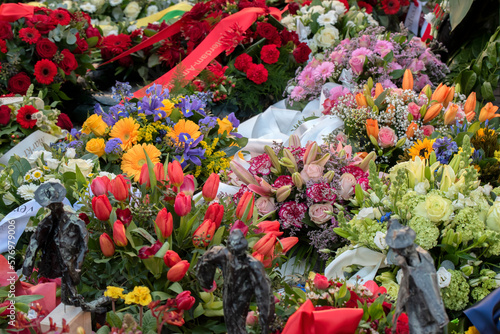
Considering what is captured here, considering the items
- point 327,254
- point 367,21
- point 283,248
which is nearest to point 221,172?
point 327,254

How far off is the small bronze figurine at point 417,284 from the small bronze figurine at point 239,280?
9.8 inches

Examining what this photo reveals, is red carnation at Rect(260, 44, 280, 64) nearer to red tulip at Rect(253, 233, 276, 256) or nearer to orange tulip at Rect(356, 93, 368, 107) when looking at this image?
orange tulip at Rect(356, 93, 368, 107)

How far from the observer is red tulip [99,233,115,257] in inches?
47.7

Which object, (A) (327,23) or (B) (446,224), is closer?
(B) (446,224)

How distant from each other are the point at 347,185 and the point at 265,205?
32cm

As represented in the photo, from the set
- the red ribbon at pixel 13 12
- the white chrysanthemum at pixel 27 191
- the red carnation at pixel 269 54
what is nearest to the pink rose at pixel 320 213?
the white chrysanthemum at pixel 27 191

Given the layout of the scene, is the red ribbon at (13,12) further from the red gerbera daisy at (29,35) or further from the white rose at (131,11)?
the white rose at (131,11)

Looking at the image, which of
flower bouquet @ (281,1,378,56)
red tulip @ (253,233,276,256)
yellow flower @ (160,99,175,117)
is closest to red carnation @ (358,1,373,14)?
flower bouquet @ (281,1,378,56)

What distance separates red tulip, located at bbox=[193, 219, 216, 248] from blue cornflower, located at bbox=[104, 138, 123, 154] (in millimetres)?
798

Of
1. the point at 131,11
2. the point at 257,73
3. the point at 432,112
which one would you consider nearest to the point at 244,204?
the point at 432,112

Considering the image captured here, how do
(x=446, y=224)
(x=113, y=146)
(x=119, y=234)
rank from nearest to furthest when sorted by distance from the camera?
(x=119, y=234) < (x=446, y=224) < (x=113, y=146)

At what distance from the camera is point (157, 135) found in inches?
83.8

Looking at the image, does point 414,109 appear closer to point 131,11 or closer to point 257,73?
point 257,73

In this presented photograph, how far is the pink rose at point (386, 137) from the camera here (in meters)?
2.11
